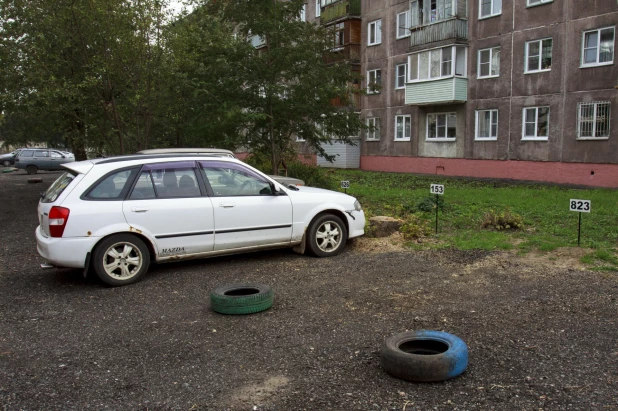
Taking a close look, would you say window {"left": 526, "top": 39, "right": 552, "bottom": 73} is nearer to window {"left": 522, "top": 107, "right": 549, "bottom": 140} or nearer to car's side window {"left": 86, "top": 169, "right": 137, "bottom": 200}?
window {"left": 522, "top": 107, "right": 549, "bottom": 140}

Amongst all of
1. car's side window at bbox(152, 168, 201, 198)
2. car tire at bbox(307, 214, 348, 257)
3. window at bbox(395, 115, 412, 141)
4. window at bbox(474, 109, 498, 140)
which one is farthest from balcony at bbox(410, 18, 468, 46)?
car's side window at bbox(152, 168, 201, 198)

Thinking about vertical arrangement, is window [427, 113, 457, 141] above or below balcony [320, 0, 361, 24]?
below

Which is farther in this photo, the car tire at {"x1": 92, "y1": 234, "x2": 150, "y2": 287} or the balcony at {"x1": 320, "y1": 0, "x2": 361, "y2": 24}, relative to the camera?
the balcony at {"x1": 320, "y1": 0, "x2": 361, "y2": 24}

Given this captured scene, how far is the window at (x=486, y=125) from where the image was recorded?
26.4 meters

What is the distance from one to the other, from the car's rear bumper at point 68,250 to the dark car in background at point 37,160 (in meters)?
32.9

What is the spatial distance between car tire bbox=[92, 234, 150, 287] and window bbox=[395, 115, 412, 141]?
86.2 ft

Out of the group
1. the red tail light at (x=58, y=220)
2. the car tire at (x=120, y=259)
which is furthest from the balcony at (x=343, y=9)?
the red tail light at (x=58, y=220)

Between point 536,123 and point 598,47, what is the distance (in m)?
3.97

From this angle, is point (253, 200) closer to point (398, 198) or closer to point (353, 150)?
point (398, 198)

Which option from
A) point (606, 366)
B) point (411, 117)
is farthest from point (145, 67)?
point (411, 117)

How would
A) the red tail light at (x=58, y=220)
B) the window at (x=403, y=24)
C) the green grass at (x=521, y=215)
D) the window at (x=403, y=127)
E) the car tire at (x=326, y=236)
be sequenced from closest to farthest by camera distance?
the red tail light at (x=58, y=220), the car tire at (x=326, y=236), the green grass at (x=521, y=215), the window at (x=403, y=24), the window at (x=403, y=127)

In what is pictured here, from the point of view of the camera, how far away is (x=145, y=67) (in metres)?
14.7

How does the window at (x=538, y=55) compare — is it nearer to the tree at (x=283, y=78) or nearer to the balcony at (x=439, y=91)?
the balcony at (x=439, y=91)

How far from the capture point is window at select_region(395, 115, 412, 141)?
31719 millimetres
